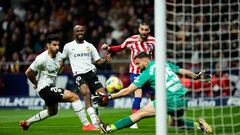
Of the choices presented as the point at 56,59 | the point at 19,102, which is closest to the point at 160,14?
the point at 56,59

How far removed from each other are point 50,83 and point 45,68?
30cm

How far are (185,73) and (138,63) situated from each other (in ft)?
2.88

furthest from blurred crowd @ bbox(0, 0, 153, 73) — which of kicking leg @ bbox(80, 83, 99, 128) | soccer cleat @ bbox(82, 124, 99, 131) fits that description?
soccer cleat @ bbox(82, 124, 99, 131)

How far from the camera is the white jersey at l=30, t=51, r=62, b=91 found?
12.6 m

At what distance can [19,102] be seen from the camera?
21.0 m

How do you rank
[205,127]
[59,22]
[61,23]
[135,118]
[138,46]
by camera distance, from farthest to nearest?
1. [59,22]
2. [61,23]
3. [138,46]
4. [205,127]
5. [135,118]

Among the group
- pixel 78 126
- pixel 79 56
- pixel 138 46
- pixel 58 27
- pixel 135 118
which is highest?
pixel 58 27

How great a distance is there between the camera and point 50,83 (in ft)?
41.7

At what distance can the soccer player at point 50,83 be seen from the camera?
41.0 feet

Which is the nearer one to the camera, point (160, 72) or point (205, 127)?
point (160, 72)

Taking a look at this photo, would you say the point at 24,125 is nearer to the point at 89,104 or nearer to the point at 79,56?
the point at 89,104

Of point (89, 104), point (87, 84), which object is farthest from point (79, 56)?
point (89, 104)

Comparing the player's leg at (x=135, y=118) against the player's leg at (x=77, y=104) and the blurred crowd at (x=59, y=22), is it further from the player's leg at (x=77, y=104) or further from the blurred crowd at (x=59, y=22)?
the blurred crowd at (x=59, y=22)

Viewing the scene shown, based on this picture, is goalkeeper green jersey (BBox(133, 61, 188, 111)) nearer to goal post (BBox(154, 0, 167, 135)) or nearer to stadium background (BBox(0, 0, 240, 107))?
goal post (BBox(154, 0, 167, 135))
